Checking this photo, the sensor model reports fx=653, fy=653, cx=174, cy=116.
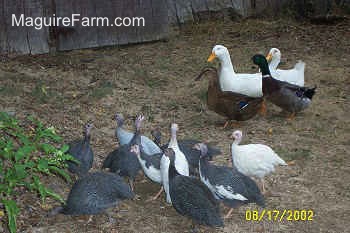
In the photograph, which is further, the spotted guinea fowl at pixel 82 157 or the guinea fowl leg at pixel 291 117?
the guinea fowl leg at pixel 291 117

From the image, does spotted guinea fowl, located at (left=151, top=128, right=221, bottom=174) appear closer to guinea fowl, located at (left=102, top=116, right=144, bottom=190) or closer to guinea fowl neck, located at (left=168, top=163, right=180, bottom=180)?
guinea fowl, located at (left=102, top=116, right=144, bottom=190)

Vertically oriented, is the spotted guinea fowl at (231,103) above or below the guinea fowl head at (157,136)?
above

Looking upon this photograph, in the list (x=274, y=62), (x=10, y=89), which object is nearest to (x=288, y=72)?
(x=274, y=62)

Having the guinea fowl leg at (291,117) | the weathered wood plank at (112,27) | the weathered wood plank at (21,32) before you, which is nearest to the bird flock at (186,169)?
the guinea fowl leg at (291,117)

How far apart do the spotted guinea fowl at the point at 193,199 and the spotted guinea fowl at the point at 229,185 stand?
13cm

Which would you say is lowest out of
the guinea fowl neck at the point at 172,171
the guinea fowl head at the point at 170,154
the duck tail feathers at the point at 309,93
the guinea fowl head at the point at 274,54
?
the guinea fowl neck at the point at 172,171

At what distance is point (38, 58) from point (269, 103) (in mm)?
2841

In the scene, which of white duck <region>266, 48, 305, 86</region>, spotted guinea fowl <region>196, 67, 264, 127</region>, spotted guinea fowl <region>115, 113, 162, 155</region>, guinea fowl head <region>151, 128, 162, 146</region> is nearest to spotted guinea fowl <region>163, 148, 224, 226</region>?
spotted guinea fowl <region>115, 113, 162, 155</region>

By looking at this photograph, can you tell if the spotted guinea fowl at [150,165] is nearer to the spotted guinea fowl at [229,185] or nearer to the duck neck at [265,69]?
the spotted guinea fowl at [229,185]

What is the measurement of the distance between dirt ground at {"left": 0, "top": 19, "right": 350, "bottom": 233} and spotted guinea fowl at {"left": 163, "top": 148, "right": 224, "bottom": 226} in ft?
0.66

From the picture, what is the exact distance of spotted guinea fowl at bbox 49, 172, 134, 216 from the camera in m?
4.79

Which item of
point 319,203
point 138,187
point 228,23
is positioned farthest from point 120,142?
point 228,23
